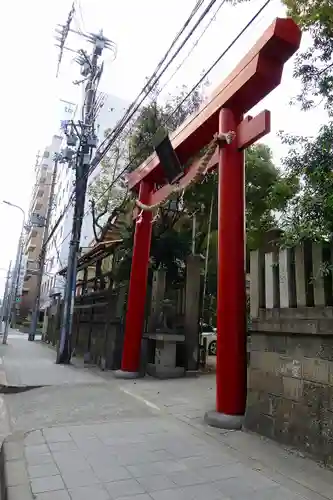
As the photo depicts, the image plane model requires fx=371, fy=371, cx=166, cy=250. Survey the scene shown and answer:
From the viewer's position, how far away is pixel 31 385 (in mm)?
7344

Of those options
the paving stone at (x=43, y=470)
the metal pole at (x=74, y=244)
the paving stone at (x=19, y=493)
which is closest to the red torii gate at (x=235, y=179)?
the paving stone at (x=43, y=470)

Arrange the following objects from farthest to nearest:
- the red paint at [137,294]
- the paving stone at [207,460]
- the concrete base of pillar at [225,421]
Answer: the red paint at [137,294], the concrete base of pillar at [225,421], the paving stone at [207,460]

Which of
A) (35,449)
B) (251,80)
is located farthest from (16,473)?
(251,80)

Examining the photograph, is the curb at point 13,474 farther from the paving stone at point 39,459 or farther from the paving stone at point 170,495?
the paving stone at point 170,495

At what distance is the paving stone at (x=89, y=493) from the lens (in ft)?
8.47

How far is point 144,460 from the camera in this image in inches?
133

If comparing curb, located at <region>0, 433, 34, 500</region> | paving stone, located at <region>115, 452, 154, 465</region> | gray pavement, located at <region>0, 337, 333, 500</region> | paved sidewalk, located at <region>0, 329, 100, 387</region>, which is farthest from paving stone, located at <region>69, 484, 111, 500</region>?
paved sidewalk, located at <region>0, 329, 100, 387</region>

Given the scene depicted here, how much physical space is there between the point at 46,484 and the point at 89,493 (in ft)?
1.18

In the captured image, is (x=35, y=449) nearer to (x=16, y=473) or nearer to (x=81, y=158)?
(x=16, y=473)

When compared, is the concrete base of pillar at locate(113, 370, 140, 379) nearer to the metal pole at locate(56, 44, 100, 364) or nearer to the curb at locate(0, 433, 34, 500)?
the metal pole at locate(56, 44, 100, 364)

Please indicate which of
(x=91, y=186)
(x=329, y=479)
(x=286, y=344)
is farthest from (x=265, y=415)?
(x=91, y=186)

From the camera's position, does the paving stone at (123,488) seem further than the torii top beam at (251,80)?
No

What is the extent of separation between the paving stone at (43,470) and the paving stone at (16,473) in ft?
0.16

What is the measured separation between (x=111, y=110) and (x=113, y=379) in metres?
28.9
